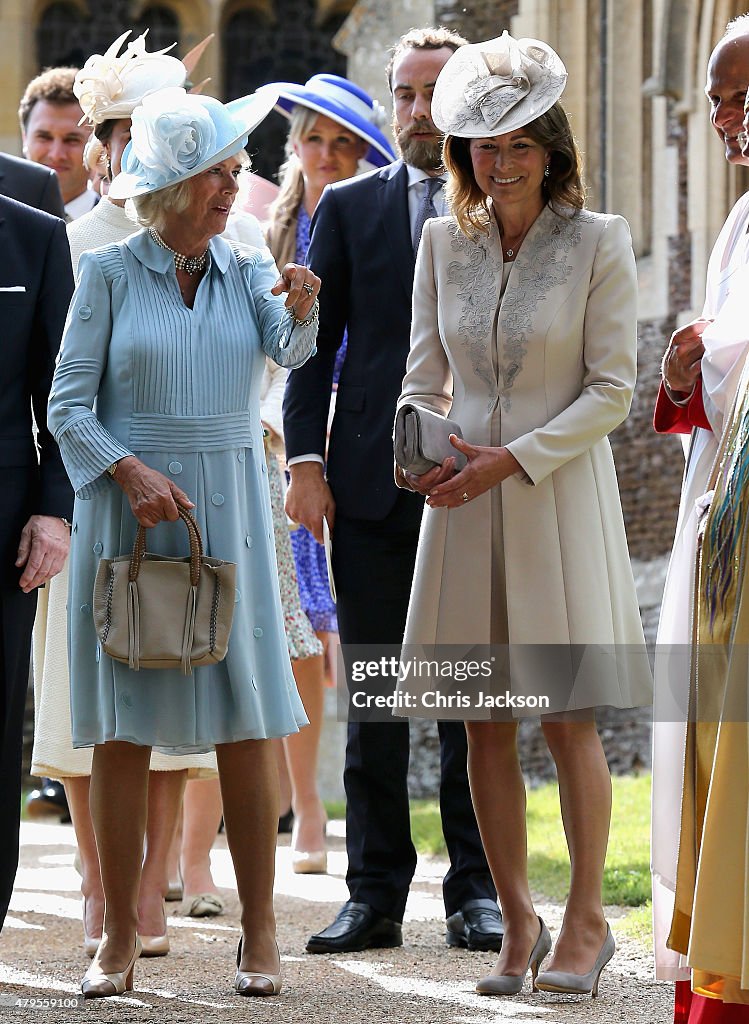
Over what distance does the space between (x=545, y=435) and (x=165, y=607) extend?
988 mm

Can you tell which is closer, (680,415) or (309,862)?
(680,415)

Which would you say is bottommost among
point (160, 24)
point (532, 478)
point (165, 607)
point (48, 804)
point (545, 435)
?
point (48, 804)

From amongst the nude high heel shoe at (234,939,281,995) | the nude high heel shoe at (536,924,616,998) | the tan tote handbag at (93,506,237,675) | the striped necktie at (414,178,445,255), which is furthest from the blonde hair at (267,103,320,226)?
the nude high heel shoe at (536,924,616,998)

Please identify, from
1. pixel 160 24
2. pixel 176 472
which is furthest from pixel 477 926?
pixel 160 24

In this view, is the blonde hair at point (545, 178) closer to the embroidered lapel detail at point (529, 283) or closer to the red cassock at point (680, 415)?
the embroidered lapel detail at point (529, 283)

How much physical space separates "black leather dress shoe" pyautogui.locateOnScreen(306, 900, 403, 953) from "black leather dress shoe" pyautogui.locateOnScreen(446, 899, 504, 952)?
159 mm

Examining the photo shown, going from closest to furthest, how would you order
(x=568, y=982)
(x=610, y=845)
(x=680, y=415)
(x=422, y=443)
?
(x=680, y=415)
(x=568, y=982)
(x=422, y=443)
(x=610, y=845)

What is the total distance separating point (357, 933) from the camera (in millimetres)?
4949

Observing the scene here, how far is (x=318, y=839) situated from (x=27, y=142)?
9.81 ft

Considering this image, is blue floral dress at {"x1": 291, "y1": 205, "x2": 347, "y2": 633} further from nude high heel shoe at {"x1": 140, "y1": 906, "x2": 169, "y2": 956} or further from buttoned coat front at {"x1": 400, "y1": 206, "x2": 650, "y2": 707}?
buttoned coat front at {"x1": 400, "y1": 206, "x2": 650, "y2": 707}

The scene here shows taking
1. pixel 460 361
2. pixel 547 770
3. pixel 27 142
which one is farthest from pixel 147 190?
pixel 547 770

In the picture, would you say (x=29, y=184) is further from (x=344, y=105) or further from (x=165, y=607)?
(x=344, y=105)

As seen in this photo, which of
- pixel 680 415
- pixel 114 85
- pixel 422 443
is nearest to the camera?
pixel 680 415

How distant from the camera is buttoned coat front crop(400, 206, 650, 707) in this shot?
4.30 meters
